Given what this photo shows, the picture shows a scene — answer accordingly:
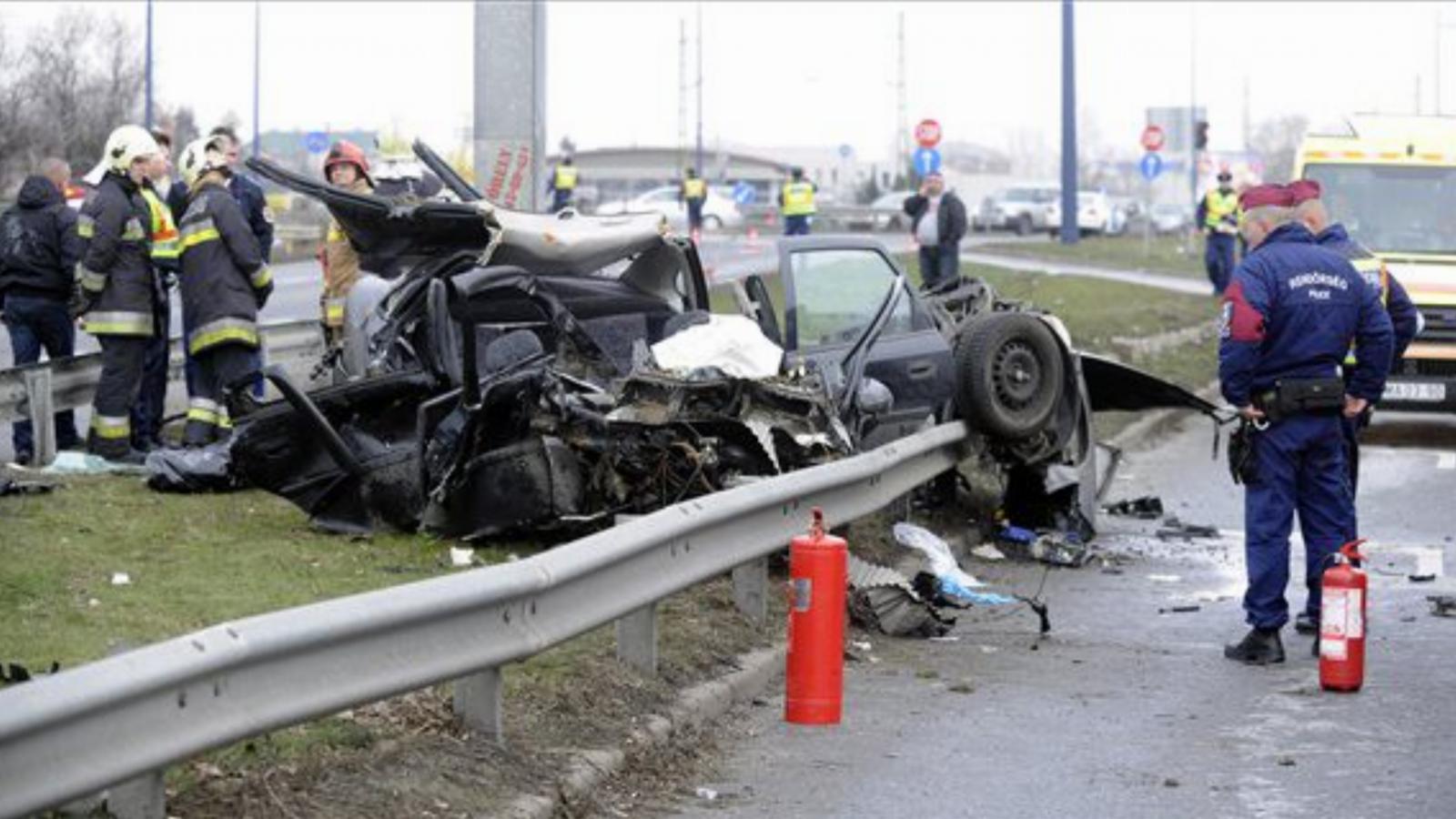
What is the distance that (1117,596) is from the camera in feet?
39.8

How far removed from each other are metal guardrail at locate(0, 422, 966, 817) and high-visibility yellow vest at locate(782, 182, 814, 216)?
3186 cm

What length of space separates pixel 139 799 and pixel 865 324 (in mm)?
7717

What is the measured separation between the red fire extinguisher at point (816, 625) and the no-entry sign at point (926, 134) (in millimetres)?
37196

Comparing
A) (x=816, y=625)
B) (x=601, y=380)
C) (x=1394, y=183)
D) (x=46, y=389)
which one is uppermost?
(x=1394, y=183)

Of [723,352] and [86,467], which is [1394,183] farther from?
[86,467]

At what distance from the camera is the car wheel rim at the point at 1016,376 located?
43.6 feet

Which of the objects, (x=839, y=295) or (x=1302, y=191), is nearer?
(x=1302, y=191)

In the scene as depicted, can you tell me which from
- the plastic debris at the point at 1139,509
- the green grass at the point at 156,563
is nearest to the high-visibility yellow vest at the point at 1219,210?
the plastic debris at the point at 1139,509

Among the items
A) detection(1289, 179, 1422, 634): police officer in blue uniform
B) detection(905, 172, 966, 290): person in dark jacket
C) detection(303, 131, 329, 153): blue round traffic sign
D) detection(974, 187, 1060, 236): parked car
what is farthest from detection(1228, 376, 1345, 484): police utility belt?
detection(974, 187, 1060, 236): parked car

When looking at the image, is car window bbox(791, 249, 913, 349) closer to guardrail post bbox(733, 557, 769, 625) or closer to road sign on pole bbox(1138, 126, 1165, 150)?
guardrail post bbox(733, 557, 769, 625)

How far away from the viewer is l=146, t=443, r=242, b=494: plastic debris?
1296 centimetres

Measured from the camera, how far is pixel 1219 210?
34.5 m

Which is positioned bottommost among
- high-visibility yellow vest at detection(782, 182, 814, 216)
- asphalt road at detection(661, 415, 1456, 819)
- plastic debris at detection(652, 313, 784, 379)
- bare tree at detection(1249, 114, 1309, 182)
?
asphalt road at detection(661, 415, 1456, 819)

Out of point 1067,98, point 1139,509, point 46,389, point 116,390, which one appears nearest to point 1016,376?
point 1139,509
